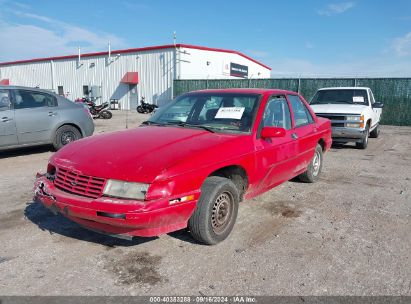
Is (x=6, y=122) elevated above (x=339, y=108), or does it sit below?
below

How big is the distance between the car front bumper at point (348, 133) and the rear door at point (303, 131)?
4.26 metres

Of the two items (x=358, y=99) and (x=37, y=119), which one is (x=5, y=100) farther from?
(x=358, y=99)

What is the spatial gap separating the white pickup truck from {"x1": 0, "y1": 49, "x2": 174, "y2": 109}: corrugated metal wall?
16800 millimetres

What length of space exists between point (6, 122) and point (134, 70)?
71.8 ft

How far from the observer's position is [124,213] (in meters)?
2.87

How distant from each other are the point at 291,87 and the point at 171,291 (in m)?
19.1

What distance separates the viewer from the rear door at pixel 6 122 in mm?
7191

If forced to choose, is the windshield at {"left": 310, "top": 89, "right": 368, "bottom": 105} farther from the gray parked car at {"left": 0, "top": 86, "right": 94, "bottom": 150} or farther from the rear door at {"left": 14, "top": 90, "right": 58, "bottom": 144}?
the rear door at {"left": 14, "top": 90, "right": 58, "bottom": 144}

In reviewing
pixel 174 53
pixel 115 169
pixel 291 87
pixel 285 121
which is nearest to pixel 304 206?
pixel 285 121

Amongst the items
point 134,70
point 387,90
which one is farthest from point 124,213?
point 134,70

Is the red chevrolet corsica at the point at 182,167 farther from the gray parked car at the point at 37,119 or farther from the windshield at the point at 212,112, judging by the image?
the gray parked car at the point at 37,119

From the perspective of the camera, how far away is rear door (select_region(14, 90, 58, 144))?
7.48m

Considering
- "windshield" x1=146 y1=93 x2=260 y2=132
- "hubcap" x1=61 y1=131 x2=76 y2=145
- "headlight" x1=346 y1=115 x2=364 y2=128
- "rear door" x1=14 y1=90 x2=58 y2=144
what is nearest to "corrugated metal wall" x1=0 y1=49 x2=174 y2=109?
"hubcap" x1=61 y1=131 x2=76 y2=145

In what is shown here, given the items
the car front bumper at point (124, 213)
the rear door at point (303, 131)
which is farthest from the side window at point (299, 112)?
the car front bumper at point (124, 213)
